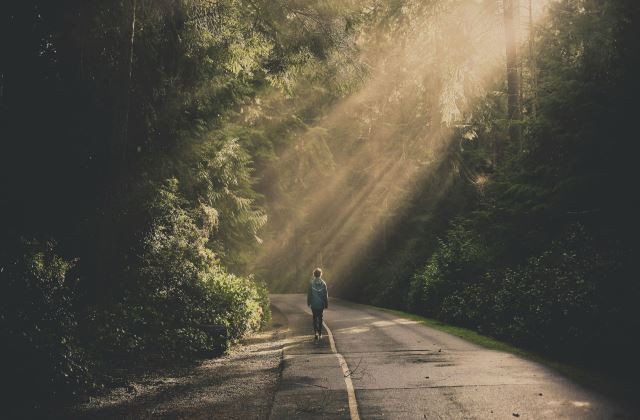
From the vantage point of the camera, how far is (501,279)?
57.7 feet

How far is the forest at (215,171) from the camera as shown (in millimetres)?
10523

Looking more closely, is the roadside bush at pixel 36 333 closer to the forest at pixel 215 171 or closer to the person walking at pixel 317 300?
the forest at pixel 215 171

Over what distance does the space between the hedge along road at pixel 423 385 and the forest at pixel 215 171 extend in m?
1.86

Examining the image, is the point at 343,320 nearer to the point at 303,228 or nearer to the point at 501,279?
the point at 501,279

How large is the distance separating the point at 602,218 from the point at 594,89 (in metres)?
3.00

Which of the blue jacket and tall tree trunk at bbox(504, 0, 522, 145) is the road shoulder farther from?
tall tree trunk at bbox(504, 0, 522, 145)

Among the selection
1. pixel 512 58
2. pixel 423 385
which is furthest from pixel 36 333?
pixel 512 58

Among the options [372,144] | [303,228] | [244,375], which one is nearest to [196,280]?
[244,375]

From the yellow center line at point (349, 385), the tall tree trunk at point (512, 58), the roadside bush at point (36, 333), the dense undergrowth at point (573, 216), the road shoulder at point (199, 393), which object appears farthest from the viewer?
the tall tree trunk at point (512, 58)

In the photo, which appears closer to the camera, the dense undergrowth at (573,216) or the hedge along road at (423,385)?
the hedge along road at (423,385)

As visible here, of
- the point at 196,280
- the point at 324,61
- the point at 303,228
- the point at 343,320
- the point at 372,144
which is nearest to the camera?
the point at 324,61

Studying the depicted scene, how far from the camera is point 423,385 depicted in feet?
31.1

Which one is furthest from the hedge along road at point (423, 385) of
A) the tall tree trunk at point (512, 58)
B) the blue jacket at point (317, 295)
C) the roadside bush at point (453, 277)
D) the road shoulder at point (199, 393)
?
the tall tree trunk at point (512, 58)

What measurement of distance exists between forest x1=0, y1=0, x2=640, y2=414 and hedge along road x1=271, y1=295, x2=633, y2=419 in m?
1.86
